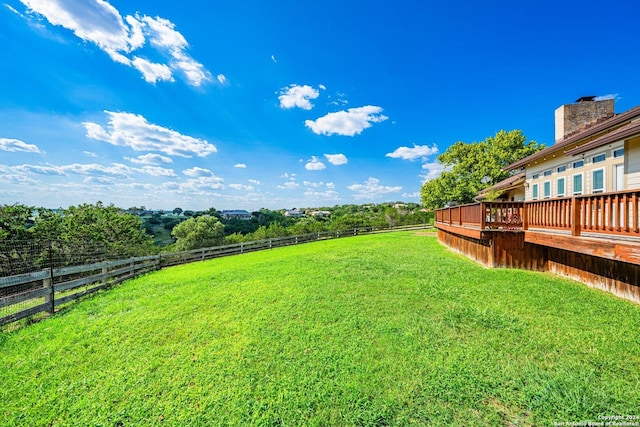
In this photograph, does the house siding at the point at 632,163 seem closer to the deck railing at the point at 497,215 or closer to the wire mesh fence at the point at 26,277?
the deck railing at the point at 497,215

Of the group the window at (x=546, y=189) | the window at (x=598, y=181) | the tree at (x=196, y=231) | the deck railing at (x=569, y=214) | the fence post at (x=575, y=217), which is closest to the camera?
the deck railing at (x=569, y=214)

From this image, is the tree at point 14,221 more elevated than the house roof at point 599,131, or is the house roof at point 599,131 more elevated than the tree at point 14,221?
the house roof at point 599,131

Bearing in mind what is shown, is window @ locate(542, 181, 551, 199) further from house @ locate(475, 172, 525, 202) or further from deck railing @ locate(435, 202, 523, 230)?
deck railing @ locate(435, 202, 523, 230)

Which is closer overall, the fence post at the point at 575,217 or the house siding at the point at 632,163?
the fence post at the point at 575,217

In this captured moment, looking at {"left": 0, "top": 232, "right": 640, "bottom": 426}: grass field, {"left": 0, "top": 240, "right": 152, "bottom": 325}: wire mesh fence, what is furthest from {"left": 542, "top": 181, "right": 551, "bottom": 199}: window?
{"left": 0, "top": 240, "right": 152, "bottom": 325}: wire mesh fence

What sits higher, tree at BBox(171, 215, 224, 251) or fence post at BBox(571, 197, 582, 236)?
fence post at BBox(571, 197, 582, 236)

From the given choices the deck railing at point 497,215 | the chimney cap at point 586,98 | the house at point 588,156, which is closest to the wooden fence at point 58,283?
the deck railing at point 497,215

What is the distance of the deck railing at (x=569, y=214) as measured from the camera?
404 centimetres

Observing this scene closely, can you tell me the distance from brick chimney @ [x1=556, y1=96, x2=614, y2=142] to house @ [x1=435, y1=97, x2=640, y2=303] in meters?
0.03

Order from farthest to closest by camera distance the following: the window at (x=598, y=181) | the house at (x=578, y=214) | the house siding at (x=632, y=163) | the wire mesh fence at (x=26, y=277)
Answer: the window at (x=598, y=181) → the house siding at (x=632, y=163) → the wire mesh fence at (x=26, y=277) → the house at (x=578, y=214)

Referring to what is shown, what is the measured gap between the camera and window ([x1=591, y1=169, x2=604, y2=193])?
7639 millimetres

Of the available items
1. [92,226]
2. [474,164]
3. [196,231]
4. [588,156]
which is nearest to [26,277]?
[92,226]

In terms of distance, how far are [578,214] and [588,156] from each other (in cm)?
529

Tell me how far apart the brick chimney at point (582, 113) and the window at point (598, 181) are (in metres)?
4.15
